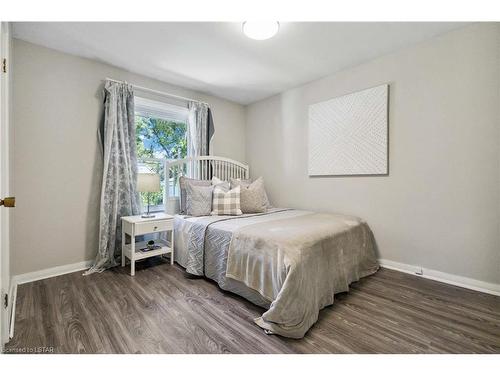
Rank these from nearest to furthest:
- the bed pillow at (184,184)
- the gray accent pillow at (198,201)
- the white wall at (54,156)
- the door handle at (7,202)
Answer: the door handle at (7,202), the white wall at (54,156), the gray accent pillow at (198,201), the bed pillow at (184,184)

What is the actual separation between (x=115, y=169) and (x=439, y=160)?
3.35 metres

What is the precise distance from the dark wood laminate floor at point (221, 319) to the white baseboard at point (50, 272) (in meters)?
0.11

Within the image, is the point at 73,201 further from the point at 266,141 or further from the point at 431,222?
the point at 431,222

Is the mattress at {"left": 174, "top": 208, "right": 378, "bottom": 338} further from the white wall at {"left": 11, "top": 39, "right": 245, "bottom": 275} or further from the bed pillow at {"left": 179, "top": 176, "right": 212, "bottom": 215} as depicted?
the white wall at {"left": 11, "top": 39, "right": 245, "bottom": 275}

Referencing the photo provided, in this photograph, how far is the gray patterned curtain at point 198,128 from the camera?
3428 millimetres

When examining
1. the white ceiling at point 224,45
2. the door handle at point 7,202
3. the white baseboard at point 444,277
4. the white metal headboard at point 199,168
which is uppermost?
the white ceiling at point 224,45

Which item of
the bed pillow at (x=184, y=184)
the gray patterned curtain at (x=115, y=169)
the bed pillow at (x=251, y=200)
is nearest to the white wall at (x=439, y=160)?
the bed pillow at (x=251, y=200)

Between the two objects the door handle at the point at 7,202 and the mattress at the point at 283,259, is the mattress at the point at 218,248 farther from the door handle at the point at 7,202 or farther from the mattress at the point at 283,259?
the door handle at the point at 7,202

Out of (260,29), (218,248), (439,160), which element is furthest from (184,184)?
(439,160)

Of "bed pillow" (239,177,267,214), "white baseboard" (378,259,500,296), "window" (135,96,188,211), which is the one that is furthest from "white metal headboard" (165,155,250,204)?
"white baseboard" (378,259,500,296)

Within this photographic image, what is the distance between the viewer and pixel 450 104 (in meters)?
2.18

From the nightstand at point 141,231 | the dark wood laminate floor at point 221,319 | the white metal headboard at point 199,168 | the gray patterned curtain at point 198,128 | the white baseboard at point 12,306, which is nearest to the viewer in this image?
the dark wood laminate floor at point 221,319
